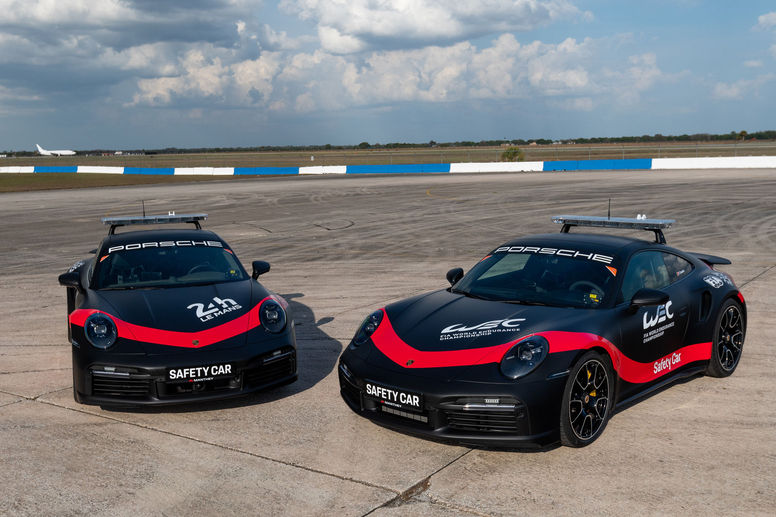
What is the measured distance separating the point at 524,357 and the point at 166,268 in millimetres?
3909

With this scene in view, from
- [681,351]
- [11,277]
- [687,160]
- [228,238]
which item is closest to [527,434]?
[681,351]

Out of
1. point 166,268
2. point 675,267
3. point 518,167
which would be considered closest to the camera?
point 675,267

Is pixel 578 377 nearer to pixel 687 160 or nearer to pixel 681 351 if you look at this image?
pixel 681 351

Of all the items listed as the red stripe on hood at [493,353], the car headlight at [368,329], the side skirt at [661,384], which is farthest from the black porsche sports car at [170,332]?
the side skirt at [661,384]

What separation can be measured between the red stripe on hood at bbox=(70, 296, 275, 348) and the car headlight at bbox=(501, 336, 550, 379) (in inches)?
91.6

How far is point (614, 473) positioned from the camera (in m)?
4.64

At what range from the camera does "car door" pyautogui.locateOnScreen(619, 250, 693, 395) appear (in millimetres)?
5574

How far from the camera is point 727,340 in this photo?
264 inches

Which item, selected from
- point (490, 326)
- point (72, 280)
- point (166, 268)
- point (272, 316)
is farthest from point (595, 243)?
point (72, 280)

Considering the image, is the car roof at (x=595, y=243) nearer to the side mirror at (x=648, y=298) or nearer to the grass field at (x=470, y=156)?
the side mirror at (x=648, y=298)

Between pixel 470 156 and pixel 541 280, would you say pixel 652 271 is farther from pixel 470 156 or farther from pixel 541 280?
pixel 470 156

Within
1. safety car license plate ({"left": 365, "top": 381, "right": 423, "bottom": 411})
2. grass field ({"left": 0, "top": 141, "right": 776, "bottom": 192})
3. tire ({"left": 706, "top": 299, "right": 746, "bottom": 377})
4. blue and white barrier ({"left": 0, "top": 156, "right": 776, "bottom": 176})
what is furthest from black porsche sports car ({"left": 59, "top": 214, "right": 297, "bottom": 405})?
blue and white barrier ({"left": 0, "top": 156, "right": 776, "bottom": 176})

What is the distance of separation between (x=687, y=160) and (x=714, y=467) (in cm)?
4396

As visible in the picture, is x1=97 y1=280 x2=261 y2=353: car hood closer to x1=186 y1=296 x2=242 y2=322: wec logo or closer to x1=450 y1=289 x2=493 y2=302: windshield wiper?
x1=186 y1=296 x2=242 y2=322: wec logo
